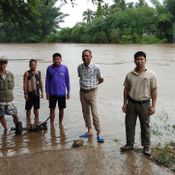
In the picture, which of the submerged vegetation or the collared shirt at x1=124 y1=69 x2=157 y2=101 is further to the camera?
the collared shirt at x1=124 y1=69 x2=157 y2=101

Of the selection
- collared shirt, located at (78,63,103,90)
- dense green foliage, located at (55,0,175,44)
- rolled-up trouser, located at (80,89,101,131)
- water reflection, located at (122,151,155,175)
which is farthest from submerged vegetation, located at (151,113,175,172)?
dense green foliage, located at (55,0,175,44)

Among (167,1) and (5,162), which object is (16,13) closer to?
(5,162)

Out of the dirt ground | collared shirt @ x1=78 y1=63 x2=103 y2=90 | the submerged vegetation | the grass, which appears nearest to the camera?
the dirt ground

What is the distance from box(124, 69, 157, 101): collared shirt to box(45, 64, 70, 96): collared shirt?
2.32 meters

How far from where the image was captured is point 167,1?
72.6 m

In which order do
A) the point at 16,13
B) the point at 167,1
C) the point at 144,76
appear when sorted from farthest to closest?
the point at 167,1, the point at 16,13, the point at 144,76

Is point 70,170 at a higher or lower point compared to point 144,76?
lower

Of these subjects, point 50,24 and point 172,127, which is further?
point 50,24

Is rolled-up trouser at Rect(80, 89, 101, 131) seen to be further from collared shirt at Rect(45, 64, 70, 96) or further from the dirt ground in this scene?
collared shirt at Rect(45, 64, 70, 96)

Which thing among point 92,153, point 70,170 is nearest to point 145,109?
point 92,153

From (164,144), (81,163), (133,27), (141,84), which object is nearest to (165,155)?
(164,144)

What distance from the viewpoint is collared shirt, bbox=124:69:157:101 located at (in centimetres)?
694

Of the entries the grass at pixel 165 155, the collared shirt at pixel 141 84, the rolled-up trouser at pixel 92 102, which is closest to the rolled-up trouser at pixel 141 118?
the collared shirt at pixel 141 84

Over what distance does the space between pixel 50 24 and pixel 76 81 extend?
76.4 m
